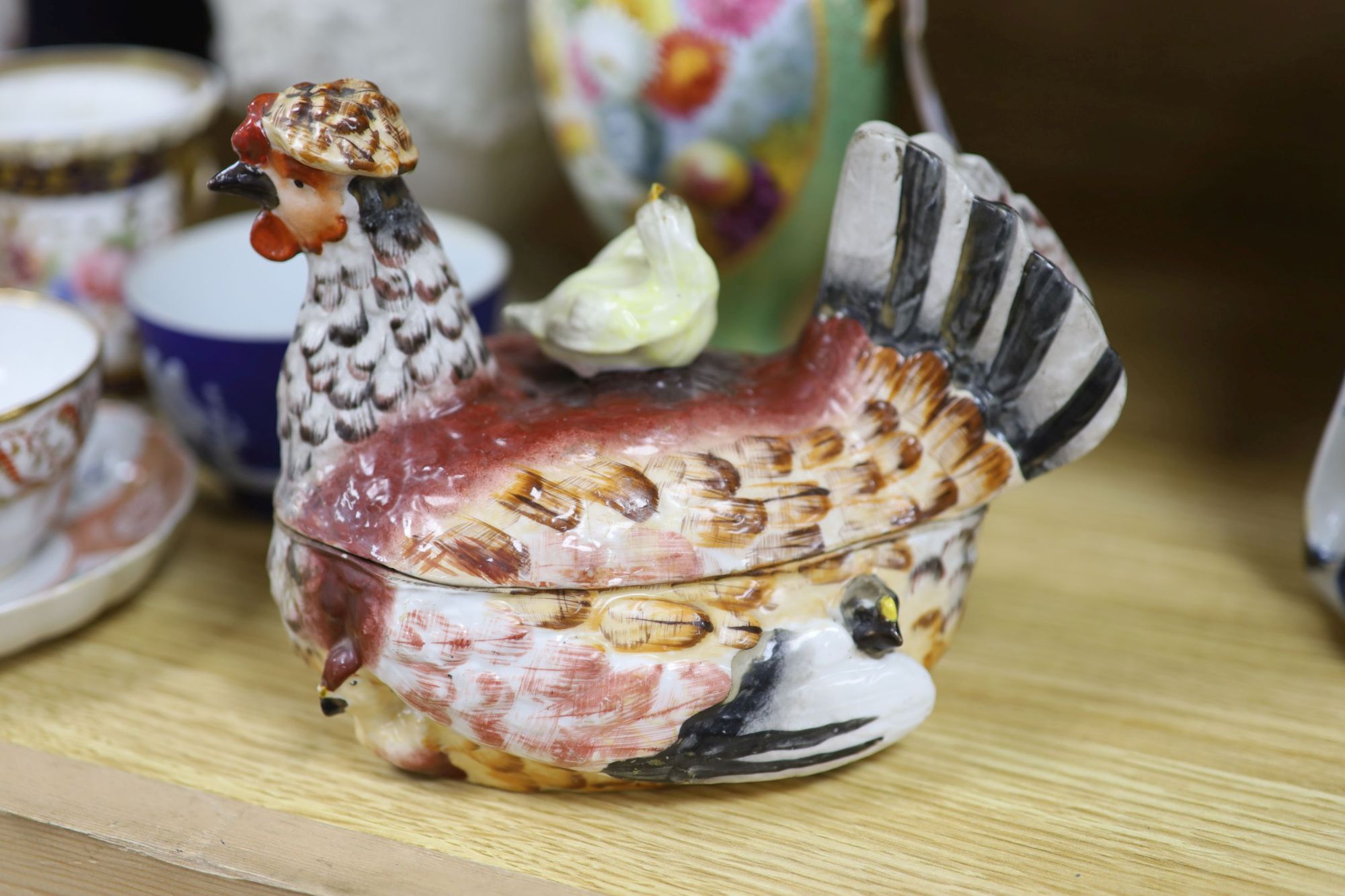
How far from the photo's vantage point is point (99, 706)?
639 millimetres

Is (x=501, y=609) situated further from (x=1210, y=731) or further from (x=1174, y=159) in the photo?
(x=1174, y=159)

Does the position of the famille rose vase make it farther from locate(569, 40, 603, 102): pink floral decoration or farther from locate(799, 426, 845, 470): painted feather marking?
locate(799, 426, 845, 470): painted feather marking

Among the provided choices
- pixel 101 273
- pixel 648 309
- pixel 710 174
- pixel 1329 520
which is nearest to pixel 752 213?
pixel 710 174

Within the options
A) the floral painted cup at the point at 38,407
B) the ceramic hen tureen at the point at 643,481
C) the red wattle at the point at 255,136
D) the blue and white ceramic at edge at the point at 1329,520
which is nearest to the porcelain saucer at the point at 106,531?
the floral painted cup at the point at 38,407

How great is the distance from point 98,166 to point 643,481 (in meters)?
0.57

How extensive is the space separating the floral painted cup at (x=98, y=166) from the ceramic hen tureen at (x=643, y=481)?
1.35 ft

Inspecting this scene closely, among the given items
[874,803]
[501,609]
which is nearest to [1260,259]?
[874,803]

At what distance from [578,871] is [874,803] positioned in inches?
5.4

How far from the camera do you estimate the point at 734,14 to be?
735mm

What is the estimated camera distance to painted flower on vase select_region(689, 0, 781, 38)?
733mm

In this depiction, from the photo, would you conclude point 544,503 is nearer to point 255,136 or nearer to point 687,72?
point 255,136

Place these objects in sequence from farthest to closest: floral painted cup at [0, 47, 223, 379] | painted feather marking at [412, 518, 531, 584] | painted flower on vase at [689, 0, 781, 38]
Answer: floral painted cup at [0, 47, 223, 379], painted flower on vase at [689, 0, 781, 38], painted feather marking at [412, 518, 531, 584]

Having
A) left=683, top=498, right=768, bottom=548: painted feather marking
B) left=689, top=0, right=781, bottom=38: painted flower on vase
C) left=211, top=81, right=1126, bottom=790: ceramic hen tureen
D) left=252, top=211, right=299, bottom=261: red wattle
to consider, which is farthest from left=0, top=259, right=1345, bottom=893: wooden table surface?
left=689, top=0, right=781, bottom=38: painted flower on vase

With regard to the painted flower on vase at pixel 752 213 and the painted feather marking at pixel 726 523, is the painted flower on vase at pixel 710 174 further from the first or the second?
the painted feather marking at pixel 726 523
